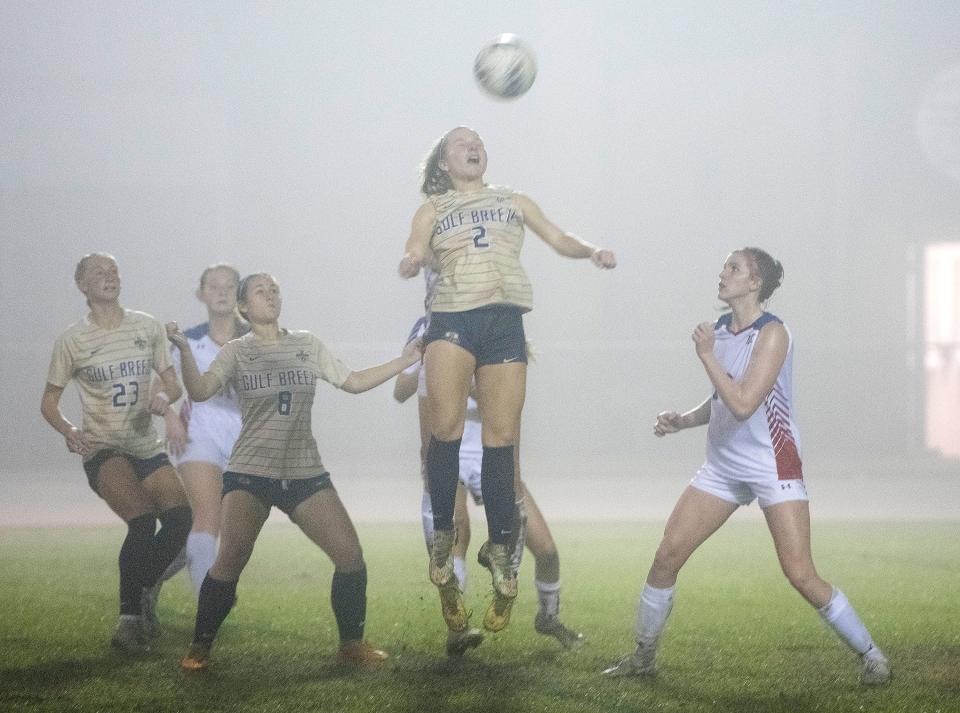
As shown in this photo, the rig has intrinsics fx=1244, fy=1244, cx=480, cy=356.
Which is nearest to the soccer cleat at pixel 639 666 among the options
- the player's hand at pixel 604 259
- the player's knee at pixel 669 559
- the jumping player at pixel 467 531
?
the player's knee at pixel 669 559

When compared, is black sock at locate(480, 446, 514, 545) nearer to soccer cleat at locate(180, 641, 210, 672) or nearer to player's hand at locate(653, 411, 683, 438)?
player's hand at locate(653, 411, 683, 438)

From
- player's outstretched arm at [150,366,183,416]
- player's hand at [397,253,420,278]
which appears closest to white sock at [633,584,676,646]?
player's hand at [397,253,420,278]

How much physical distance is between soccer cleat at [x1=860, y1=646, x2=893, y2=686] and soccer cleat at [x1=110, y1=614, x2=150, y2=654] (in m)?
2.69

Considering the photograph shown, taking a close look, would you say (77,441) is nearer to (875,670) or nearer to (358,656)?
(358,656)

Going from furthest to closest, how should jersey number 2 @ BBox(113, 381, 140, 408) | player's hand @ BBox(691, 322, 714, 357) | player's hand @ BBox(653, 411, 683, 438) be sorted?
jersey number 2 @ BBox(113, 381, 140, 408), player's hand @ BBox(653, 411, 683, 438), player's hand @ BBox(691, 322, 714, 357)

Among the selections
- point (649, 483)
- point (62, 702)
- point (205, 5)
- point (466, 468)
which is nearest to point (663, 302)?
point (649, 483)

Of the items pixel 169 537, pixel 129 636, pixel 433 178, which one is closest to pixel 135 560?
pixel 169 537

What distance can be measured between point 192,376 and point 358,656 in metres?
1.20

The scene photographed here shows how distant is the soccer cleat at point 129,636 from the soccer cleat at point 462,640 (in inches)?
48.8

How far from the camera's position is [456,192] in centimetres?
431

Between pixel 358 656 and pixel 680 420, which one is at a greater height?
pixel 680 420

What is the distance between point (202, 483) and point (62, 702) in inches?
58.5

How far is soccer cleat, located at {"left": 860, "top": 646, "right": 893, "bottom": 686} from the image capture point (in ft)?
13.8

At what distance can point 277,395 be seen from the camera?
175 inches
